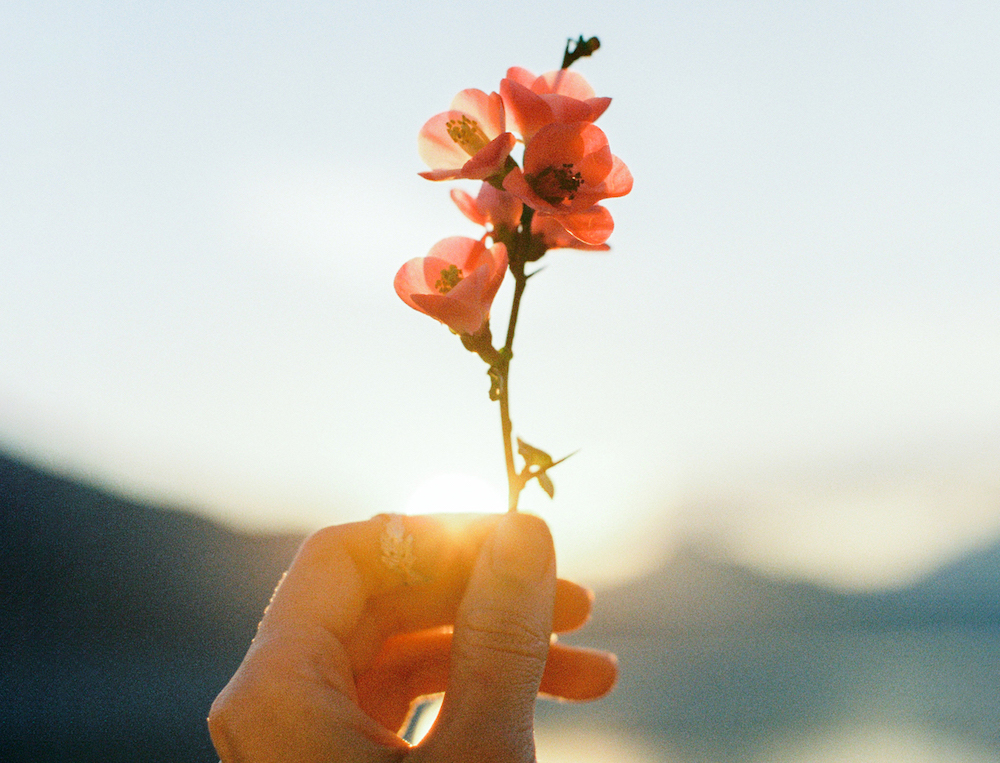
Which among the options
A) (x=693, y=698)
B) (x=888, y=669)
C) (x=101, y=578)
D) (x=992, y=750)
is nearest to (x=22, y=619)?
(x=101, y=578)

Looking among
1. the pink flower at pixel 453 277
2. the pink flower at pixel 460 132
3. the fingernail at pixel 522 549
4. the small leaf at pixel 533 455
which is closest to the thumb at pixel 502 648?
the fingernail at pixel 522 549

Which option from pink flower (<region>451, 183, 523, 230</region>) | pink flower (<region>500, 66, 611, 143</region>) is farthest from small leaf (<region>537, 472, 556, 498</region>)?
pink flower (<region>500, 66, 611, 143</region>)

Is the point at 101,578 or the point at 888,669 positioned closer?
the point at 101,578

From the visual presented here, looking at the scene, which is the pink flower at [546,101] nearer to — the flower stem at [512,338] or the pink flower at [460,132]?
the pink flower at [460,132]

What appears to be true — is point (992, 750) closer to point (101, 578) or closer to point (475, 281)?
point (475, 281)

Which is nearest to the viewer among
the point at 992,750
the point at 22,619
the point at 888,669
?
the point at 992,750

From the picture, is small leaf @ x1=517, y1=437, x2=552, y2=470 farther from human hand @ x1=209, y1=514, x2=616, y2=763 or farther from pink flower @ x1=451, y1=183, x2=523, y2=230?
pink flower @ x1=451, y1=183, x2=523, y2=230

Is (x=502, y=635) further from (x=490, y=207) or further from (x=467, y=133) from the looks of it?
(x=467, y=133)

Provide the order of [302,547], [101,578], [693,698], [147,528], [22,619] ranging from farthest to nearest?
1. [147,528]
2. [101,578]
3. [22,619]
4. [693,698]
5. [302,547]
